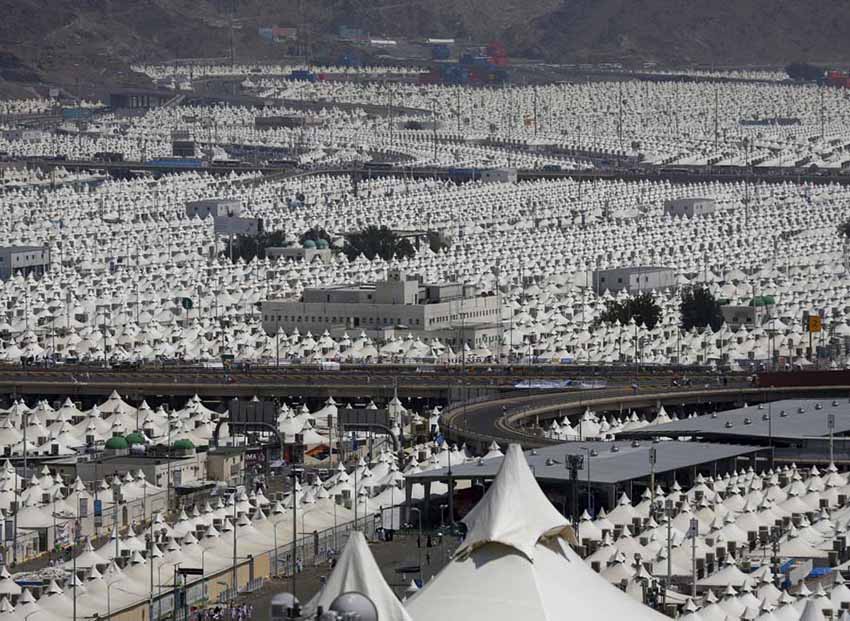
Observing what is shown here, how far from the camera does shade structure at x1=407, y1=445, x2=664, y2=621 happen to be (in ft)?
131

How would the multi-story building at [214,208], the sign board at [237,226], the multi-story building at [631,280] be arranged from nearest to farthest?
the multi-story building at [631,280] → the sign board at [237,226] → the multi-story building at [214,208]

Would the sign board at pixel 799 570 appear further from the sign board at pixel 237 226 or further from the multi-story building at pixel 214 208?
the multi-story building at pixel 214 208

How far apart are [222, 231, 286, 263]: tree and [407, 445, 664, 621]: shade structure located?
95351 mm

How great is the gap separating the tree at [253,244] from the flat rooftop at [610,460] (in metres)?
65.4

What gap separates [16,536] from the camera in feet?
211

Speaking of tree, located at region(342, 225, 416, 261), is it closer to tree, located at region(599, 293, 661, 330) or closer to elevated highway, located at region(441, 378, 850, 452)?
tree, located at region(599, 293, 661, 330)

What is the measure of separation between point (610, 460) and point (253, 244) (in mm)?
72192

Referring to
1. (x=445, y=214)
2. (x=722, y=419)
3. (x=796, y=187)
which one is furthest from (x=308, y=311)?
(x=796, y=187)

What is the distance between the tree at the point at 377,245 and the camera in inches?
5374

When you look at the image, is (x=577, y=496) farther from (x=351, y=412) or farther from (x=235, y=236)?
(x=235, y=236)

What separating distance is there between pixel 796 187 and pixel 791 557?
12537 centimetres

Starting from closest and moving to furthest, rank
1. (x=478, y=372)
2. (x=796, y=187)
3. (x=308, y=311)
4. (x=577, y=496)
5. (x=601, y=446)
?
1. (x=577, y=496)
2. (x=601, y=446)
3. (x=478, y=372)
4. (x=308, y=311)
5. (x=796, y=187)

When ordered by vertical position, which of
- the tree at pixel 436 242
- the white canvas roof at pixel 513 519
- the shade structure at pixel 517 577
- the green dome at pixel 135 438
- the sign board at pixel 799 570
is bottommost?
the green dome at pixel 135 438

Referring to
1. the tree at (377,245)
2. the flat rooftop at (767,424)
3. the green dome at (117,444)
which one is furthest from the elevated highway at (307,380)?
the tree at (377,245)
